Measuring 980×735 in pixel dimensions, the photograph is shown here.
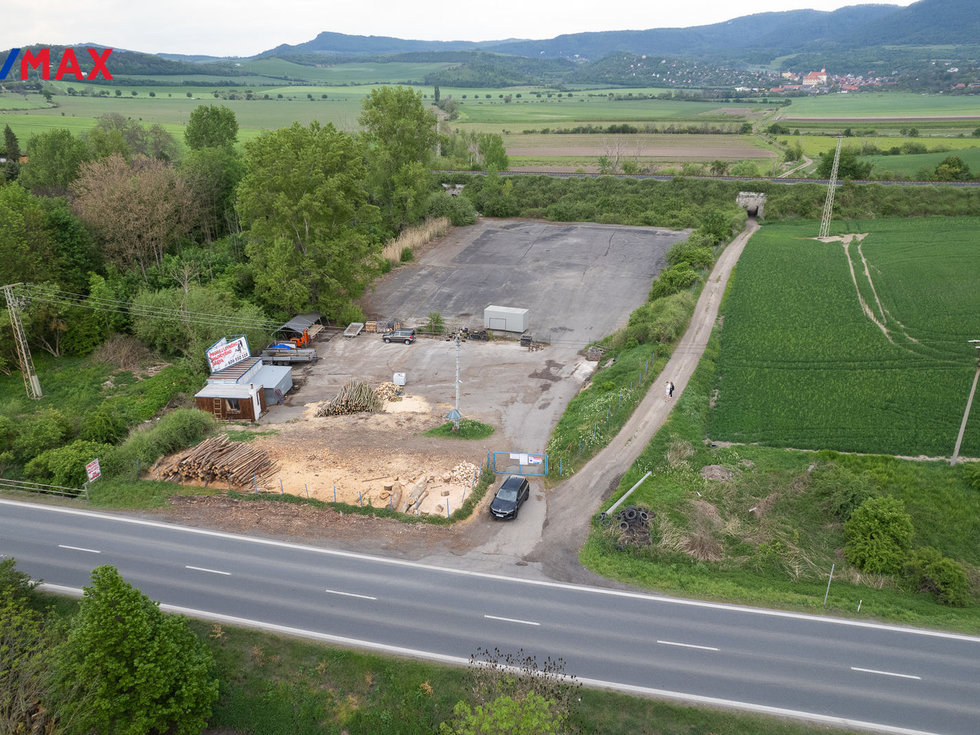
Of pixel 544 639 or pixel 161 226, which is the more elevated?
pixel 161 226

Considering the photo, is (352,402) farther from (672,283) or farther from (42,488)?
(672,283)

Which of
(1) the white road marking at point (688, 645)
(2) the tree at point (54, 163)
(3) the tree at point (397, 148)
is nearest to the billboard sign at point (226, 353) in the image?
(1) the white road marking at point (688, 645)

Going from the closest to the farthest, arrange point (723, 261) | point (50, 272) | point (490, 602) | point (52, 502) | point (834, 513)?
point (490, 602) → point (834, 513) → point (52, 502) → point (50, 272) → point (723, 261)

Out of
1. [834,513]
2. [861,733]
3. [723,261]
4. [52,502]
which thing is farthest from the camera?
[723,261]

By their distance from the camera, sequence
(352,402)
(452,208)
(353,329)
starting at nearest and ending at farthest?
1. (352,402)
2. (353,329)
3. (452,208)

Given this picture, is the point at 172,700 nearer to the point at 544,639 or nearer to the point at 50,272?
the point at 544,639

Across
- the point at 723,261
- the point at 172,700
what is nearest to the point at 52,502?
the point at 172,700

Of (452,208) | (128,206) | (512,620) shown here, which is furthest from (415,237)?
(512,620)
